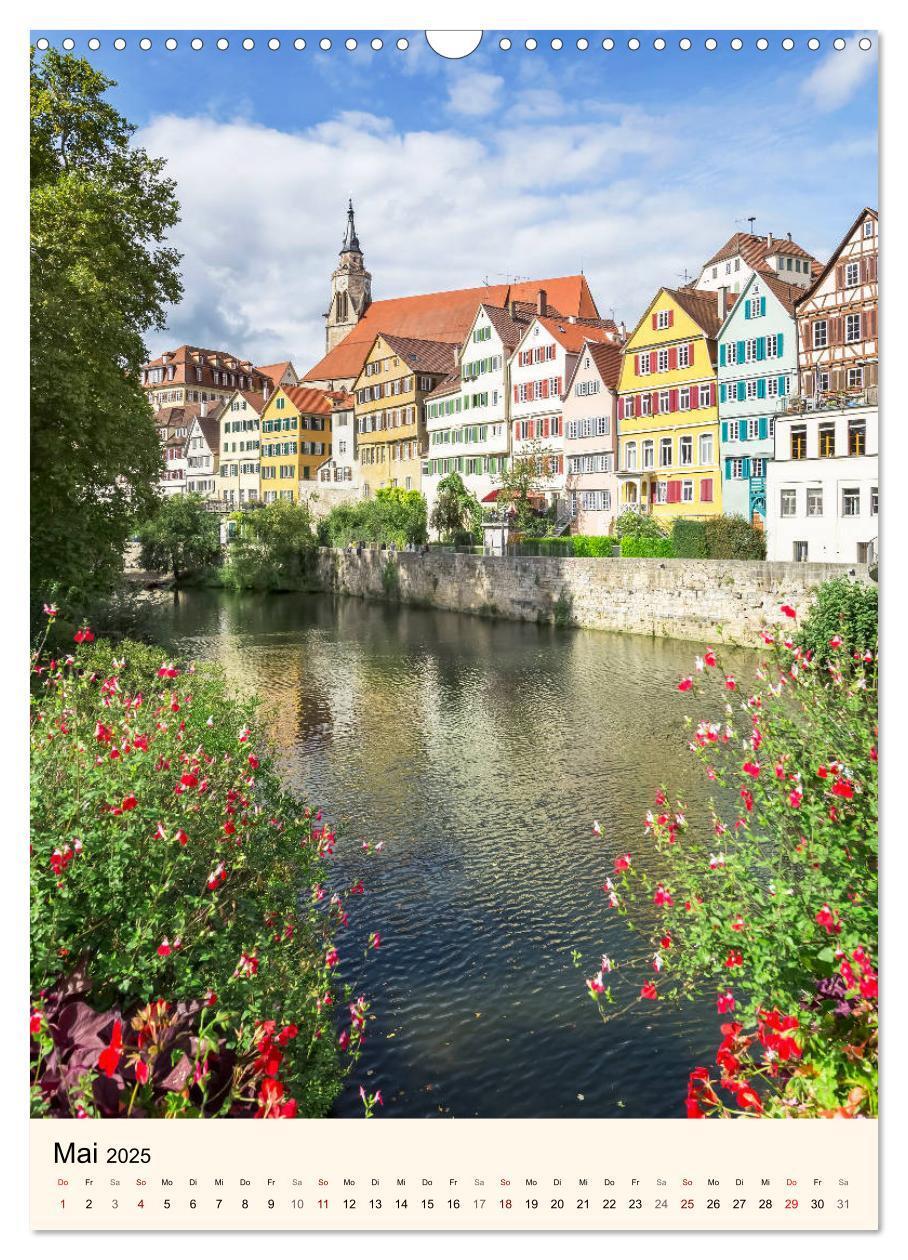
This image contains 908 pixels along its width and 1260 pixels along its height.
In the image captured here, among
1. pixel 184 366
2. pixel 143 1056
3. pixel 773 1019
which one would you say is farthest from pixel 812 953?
pixel 184 366

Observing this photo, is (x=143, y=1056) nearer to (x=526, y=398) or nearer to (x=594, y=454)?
(x=594, y=454)

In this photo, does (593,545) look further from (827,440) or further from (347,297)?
(347,297)

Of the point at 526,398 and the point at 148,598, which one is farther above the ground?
the point at 526,398

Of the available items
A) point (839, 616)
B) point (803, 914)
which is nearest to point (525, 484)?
point (839, 616)

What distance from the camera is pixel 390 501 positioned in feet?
168

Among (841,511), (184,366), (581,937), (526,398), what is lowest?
(581,937)

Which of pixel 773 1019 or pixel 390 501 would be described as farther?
pixel 390 501

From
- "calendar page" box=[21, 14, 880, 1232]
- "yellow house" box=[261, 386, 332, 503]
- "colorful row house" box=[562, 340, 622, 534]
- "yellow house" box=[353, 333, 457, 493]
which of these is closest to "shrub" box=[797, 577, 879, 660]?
"calendar page" box=[21, 14, 880, 1232]

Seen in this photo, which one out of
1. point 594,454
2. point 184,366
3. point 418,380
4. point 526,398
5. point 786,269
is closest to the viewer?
point 786,269

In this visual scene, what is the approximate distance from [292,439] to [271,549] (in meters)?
13.0

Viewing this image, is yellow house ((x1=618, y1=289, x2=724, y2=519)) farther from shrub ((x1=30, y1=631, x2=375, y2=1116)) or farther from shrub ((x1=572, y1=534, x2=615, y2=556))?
shrub ((x1=30, y1=631, x2=375, y2=1116))

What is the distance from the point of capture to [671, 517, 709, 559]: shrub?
107ft

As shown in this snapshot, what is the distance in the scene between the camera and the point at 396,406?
58.8 meters
